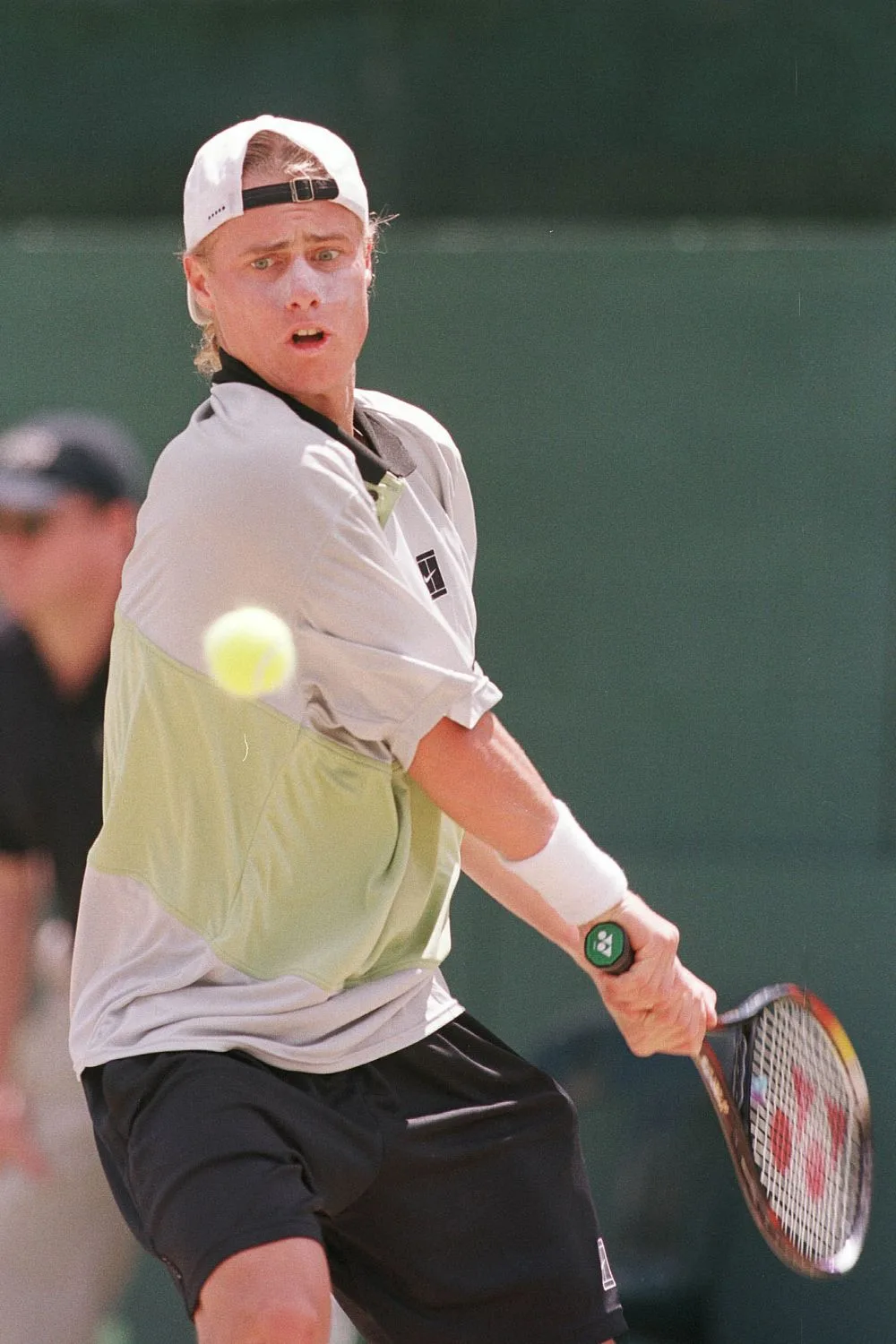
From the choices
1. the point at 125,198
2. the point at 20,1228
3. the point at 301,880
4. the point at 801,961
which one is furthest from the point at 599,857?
the point at 125,198

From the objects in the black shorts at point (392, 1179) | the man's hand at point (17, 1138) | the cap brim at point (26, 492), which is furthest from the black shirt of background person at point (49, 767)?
the black shorts at point (392, 1179)

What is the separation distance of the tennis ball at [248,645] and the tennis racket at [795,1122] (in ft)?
2.59

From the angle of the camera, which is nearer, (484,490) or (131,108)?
(484,490)

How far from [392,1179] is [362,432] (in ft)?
3.06

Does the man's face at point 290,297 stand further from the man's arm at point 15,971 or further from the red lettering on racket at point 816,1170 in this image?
the man's arm at point 15,971

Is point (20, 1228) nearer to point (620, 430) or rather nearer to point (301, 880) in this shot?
point (301, 880)

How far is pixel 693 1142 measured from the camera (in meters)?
3.70

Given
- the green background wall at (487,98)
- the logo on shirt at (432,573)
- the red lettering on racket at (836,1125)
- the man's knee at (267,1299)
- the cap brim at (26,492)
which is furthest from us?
the green background wall at (487,98)

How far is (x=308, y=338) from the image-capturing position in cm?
240

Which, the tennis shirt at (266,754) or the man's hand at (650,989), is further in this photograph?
the man's hand at (650,989)

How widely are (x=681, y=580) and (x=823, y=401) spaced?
0.42 metres

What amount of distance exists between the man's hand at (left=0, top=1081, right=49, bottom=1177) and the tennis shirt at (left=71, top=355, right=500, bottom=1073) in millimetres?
1259

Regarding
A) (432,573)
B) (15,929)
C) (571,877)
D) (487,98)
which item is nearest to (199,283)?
(432,573)

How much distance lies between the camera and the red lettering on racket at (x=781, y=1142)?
2777 mm
